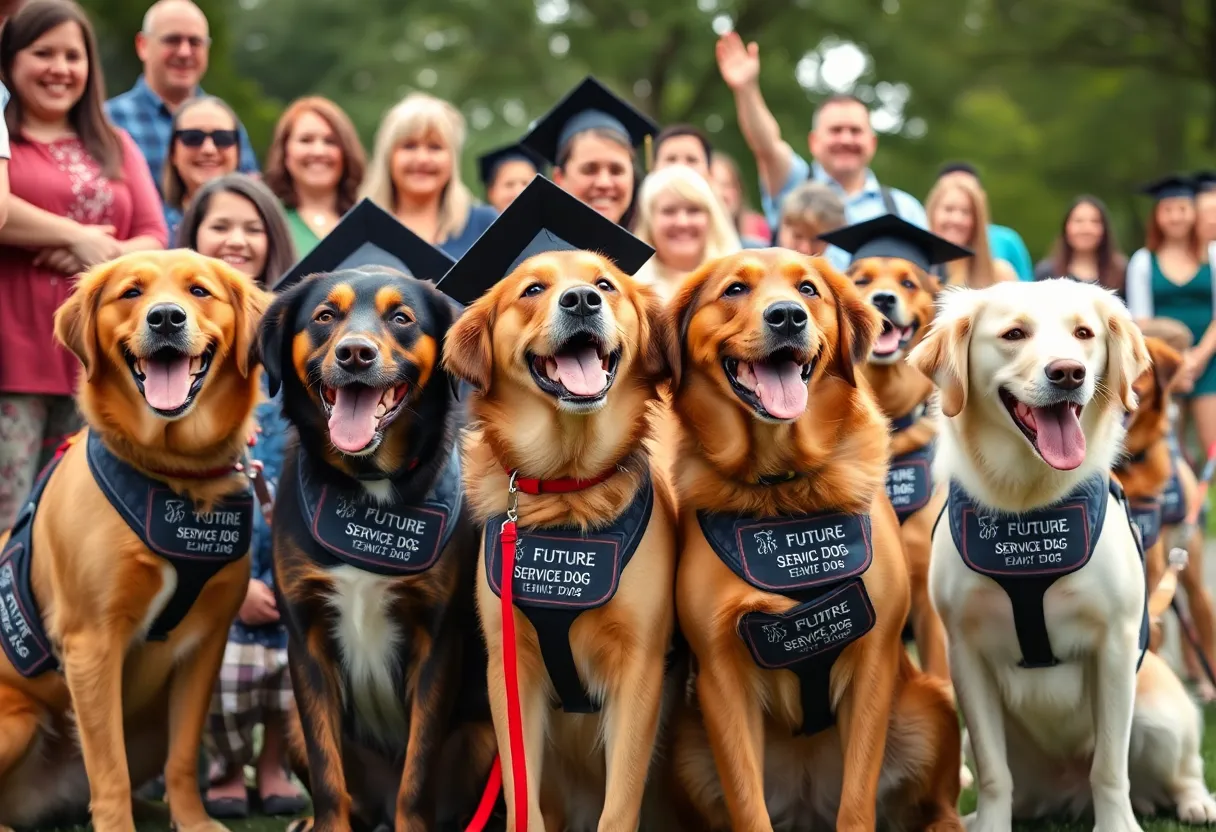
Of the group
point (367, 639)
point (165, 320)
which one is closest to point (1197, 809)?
point (367, 639)

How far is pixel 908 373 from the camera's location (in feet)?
18.0

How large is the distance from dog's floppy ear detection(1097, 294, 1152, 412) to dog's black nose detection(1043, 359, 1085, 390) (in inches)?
10.4

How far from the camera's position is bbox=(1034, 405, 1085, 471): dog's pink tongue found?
3.91 meters

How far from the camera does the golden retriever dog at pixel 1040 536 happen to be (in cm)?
391

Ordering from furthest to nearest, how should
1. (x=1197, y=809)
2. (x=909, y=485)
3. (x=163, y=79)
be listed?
(x=163, y=79) < (x=909, y=485) < (x=1197, y=809)

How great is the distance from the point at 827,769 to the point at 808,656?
55 cm

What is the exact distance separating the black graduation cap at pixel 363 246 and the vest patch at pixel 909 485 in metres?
2.07

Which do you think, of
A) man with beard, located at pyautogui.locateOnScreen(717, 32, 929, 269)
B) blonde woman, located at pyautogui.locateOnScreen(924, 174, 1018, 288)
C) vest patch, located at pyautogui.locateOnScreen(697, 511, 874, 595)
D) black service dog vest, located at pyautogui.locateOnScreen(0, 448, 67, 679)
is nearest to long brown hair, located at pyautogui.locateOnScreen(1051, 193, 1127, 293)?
blonde woman, located at pyautogui.locateOnScreen(924, 174, 1018, 288)

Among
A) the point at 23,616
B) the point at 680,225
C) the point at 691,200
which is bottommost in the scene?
the point at 23,616

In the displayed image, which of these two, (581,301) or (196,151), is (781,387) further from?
(196,151)

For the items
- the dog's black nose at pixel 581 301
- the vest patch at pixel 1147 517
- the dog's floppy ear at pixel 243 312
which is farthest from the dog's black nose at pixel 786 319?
the vest patch at pixel 1147 517

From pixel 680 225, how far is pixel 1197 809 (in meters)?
3.32

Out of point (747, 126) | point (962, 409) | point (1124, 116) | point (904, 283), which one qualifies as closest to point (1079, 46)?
point (1124, 116)

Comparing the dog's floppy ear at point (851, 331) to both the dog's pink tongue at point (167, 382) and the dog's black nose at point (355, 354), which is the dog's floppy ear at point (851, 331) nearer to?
the dog's black nose at point (355, 354)
